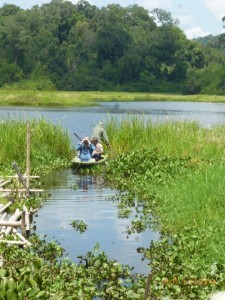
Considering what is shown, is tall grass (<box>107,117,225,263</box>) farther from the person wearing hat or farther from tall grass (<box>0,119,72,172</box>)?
tall grass (<box>0,119,72,172</box>)

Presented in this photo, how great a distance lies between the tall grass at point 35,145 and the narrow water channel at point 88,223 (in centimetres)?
198

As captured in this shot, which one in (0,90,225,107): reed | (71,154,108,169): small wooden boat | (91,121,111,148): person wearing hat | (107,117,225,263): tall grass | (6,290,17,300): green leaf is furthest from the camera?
(0,90,225,107): reed

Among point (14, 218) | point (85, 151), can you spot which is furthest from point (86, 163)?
point (14, 218)

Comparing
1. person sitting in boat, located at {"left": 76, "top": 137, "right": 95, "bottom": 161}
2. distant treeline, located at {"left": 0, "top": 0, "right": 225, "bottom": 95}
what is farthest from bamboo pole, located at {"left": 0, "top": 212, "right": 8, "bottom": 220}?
distant treeline, located at {"left": 0, "top": 0, "right": 225, "bottom": 95}

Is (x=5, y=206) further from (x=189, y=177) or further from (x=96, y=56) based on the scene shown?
(x=96, y=56)

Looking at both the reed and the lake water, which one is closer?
the lake water

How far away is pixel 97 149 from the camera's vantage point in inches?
803

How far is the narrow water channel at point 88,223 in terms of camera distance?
10.9 meters

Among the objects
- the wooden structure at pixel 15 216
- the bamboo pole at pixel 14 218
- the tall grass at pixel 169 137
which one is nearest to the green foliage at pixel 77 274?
the wooden structure at pixel 15 216

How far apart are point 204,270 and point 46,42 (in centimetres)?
10001

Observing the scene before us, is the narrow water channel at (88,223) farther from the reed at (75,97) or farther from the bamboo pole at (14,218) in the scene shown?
the reed at (75,97)

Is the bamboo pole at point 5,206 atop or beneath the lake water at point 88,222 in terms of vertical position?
atop

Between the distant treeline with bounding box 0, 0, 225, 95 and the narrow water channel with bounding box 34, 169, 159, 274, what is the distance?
80438mm

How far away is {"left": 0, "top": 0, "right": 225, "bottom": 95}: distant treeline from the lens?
102 metres
